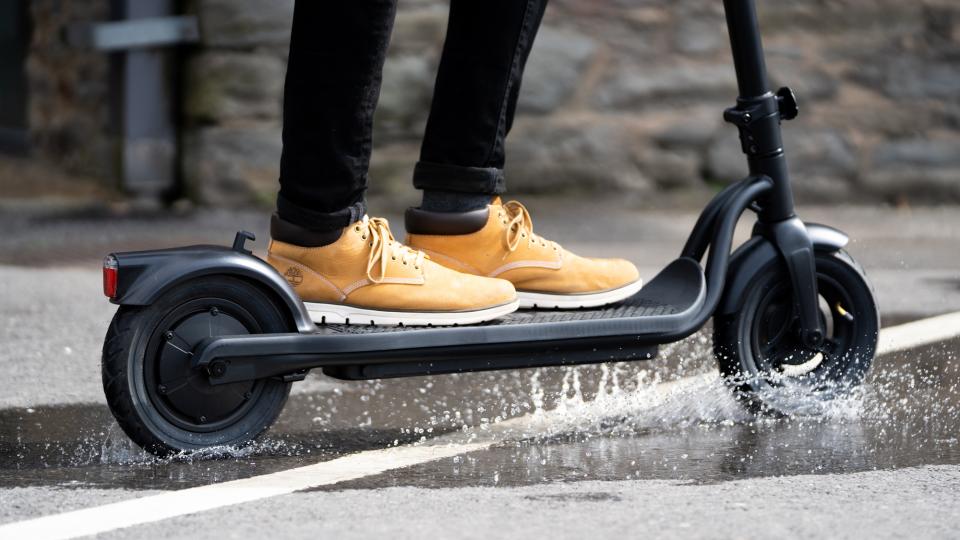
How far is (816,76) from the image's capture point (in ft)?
21.6

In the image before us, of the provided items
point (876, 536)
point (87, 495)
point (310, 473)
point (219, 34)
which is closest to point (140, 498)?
point (87, 495)

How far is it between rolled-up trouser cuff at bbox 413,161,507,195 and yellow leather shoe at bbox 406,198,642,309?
0.05 meters

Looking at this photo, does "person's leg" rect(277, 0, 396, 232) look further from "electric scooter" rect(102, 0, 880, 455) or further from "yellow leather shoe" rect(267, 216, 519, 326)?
"electric scooter" rect(102, 0, 880, 455)

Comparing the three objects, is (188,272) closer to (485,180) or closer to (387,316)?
(387,316)

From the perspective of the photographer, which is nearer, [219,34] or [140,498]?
[140,498]

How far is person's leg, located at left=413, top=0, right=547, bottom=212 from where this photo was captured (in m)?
2.99

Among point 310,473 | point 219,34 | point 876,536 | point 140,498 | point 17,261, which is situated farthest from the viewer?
point 219,34

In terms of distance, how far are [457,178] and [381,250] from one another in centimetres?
25

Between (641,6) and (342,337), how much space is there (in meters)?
4.00

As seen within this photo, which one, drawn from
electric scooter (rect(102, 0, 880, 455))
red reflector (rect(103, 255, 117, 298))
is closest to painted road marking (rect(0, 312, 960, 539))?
electric scooter (rect(102, 0, 880, 455))

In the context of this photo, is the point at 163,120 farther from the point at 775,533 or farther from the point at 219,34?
the point at 775,533

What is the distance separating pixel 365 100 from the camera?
277cm

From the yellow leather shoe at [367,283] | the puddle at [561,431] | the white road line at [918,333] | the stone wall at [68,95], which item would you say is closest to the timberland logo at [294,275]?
the yellow leather shoe at [367,283]

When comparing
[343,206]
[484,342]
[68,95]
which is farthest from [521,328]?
[68,95]
